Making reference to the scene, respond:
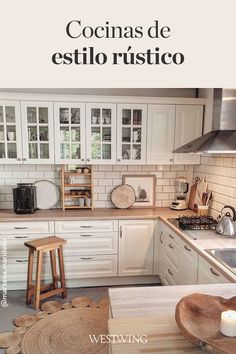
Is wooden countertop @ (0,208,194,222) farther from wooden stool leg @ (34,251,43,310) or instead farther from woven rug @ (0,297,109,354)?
woven rug @ (0,297,109,354)

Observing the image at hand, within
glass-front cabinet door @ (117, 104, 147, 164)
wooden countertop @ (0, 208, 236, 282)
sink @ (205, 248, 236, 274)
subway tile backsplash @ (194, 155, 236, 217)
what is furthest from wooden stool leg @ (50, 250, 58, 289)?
subway tile backsplash @ (194, 155, 236, 217)

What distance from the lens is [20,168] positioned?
2.99 m

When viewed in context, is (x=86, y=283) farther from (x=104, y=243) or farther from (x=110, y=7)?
(x=110, y=7)

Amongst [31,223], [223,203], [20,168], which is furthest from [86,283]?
[223,203]

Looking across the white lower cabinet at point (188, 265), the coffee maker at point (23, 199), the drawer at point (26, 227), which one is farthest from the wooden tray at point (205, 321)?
the coffee maker at point (23, 199)

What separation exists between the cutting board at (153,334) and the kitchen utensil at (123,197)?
2.04 m

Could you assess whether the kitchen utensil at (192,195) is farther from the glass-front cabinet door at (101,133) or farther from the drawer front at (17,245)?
the drawer front at (17,245)

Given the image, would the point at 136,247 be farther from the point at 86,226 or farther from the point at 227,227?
the point at 227,227

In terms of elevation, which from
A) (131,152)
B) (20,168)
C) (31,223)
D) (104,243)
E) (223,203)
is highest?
(131,152)

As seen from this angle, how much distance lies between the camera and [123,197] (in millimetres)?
3059

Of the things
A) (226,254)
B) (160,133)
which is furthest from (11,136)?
(226,254)

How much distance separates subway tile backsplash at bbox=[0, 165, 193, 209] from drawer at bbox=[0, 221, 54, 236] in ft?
1.45

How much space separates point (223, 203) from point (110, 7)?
7.18 ft

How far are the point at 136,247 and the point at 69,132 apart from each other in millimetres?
1370
